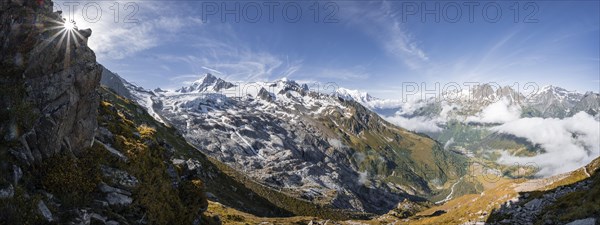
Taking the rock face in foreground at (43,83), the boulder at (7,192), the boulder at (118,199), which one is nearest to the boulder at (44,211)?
the boulder at (7,192)

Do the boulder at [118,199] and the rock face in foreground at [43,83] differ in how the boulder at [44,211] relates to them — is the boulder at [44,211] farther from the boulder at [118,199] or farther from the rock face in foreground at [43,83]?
the boulder at [118,199]

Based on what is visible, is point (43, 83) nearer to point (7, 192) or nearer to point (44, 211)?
point (7, 192)

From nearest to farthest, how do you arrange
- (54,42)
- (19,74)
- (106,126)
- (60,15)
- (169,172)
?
1. (19,74)
2. (54,42)
3. (60,15)
4. (106,126)
5. (169,172)

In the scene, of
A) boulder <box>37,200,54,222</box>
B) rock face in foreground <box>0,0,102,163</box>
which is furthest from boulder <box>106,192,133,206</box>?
boulder <box>37,200,54,222</box>

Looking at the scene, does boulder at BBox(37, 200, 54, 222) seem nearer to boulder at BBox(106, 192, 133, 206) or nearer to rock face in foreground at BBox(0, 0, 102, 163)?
rock face in foreground at BBox(0, 0, 102, 163)

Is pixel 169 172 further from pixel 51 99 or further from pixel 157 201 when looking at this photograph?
pixel 51 99

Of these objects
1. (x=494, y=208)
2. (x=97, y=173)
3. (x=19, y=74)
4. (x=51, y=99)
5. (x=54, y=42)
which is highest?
(x=54, y=42)

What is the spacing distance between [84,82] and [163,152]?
11.8 m

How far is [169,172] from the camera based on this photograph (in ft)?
113

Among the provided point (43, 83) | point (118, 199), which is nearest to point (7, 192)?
point (118, 199)

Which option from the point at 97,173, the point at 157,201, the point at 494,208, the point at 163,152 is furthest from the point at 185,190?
the point at 494,208

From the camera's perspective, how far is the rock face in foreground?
2156cm

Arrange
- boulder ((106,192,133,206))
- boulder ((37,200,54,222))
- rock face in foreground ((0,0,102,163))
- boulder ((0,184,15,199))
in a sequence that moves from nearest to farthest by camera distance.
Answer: boulder ((0,184,15,199)) < boulder ((37,200,54,222)) < rock face in foreground ((0,0,102,163)) < boulder ((106,192,133,206))

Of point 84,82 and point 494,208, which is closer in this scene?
point 84,82
